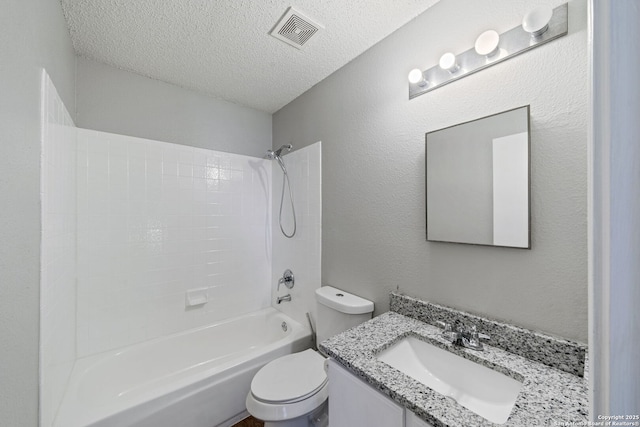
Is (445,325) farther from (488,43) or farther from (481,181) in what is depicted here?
(488,43)

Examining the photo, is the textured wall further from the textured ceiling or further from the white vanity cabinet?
the white vanity cabinet

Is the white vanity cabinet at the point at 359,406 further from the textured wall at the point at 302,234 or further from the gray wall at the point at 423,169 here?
the textured wall at the point at 302,234

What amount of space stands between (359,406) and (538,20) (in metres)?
1.50

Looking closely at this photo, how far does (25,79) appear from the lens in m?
0.84

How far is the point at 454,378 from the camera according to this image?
3.18 ft

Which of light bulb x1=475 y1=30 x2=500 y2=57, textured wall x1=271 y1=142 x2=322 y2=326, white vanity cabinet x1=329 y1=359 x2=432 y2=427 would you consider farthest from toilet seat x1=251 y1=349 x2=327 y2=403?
light bulb x1=475 y1=30 x2=500 y2=57

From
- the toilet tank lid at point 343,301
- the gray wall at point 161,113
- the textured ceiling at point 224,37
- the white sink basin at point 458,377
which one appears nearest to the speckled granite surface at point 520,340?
the white sink basin at point 458,377

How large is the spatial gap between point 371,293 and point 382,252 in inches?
10.6

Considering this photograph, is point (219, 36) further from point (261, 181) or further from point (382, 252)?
point (382, 252)

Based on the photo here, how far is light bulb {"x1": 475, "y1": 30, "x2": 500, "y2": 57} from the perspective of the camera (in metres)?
0.99

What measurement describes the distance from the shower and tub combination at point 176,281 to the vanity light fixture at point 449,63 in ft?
3.50

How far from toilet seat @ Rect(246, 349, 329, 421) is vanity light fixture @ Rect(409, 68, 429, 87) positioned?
64.5 inches

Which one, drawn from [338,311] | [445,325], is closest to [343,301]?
[338,311]

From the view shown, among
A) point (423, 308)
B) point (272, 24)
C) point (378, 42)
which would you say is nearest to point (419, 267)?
point (423, 308)
